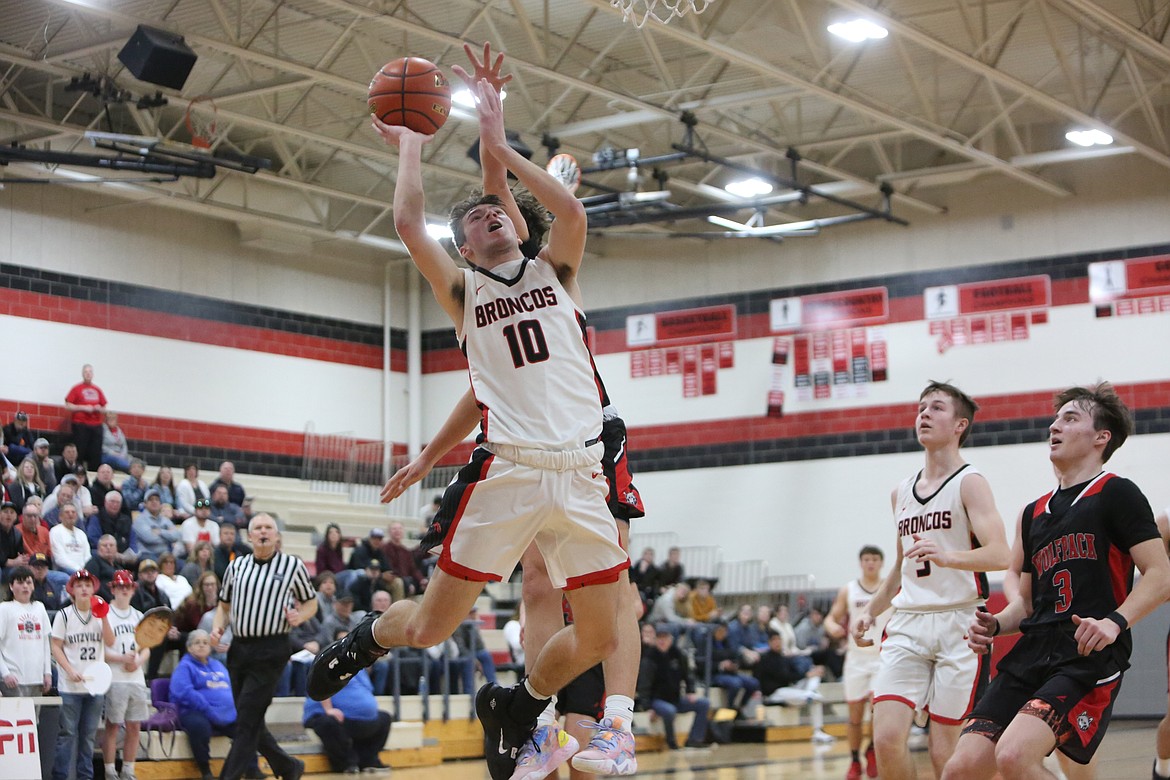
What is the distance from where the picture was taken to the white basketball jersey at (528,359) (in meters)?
5.19

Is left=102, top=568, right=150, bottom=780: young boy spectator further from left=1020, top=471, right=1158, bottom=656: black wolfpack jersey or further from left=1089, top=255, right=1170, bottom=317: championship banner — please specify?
left=1089, top=255, right=1170, bottom=317: championship banner

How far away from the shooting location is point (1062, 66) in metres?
17.0

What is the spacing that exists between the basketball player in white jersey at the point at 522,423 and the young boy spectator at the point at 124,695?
21.0 feet

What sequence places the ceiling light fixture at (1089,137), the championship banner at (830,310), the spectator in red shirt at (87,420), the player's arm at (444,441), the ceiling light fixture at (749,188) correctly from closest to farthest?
1. the player's arm at (444,441)
2. the ceiling light fixture at (1089,137)
3. the spectator in red shirt at (87,420)
4. the ceiling light fixture at (749,188)
5. the championship banner at (830,310)

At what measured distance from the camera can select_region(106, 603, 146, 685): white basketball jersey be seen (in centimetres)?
1119

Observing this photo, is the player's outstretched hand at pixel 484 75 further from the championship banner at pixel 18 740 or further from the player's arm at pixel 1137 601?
the championship banner at pixel 18 740

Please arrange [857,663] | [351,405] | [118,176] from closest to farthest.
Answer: [857,663]
[118,176]
[351,405]

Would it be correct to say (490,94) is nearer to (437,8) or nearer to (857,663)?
(857,663)

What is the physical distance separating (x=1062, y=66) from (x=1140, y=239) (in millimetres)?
4638

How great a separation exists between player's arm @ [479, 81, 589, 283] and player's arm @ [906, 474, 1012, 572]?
217 centimetres

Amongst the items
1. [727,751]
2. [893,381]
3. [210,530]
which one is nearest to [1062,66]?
[893,381]

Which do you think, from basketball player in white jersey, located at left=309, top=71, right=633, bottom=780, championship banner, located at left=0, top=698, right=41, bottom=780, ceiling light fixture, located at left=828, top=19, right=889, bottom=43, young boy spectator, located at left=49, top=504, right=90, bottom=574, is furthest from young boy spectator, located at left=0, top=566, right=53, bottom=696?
ceiling light fixture, located at left=828, top=19, right=889, bottom=43

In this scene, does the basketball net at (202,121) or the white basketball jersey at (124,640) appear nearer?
the white basketball jersey at (124,640)

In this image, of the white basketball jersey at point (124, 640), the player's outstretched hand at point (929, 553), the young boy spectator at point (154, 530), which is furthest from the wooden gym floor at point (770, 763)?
the young boy spectator at point (154, 530)
